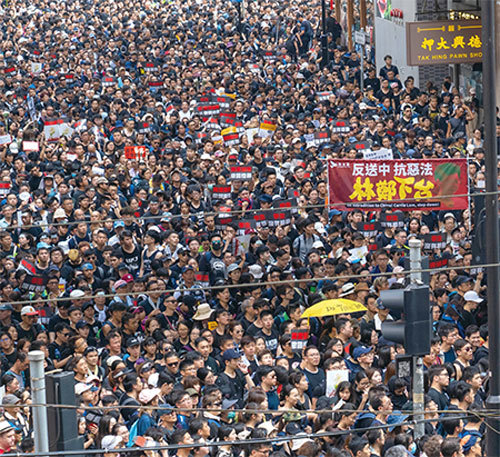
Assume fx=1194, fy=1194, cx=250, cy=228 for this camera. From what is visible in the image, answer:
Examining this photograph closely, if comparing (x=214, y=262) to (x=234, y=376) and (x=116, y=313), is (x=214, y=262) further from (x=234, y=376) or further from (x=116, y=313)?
(x=234, y=376)

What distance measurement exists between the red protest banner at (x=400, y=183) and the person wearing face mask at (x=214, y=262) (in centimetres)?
162

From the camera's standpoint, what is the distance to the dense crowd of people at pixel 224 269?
10578 millimetres

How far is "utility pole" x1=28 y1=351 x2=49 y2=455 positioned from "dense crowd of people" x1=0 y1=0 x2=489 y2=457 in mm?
850

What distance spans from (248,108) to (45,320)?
44.3ft

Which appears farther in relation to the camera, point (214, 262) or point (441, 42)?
point (441, 42)

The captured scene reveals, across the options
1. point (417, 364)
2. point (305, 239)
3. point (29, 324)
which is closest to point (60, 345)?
point (29, 324)

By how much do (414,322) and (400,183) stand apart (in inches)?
250

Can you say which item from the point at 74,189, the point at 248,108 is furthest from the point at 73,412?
the point at 248,108

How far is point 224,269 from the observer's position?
610 inches

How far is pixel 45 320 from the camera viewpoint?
14086 millimetres

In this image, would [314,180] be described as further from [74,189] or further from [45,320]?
[45,320]

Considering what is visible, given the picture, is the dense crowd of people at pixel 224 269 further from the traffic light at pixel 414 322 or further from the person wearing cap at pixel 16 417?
the traffic light at pixel 414 322

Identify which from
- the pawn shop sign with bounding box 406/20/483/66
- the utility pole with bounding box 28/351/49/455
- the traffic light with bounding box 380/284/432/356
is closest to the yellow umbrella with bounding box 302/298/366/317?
the traffic light with bounding box 380/284/432/356

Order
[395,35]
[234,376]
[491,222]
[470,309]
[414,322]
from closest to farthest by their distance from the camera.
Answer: [414,322] < [491,222] < [234,376] < [470,309] < [395,35]
